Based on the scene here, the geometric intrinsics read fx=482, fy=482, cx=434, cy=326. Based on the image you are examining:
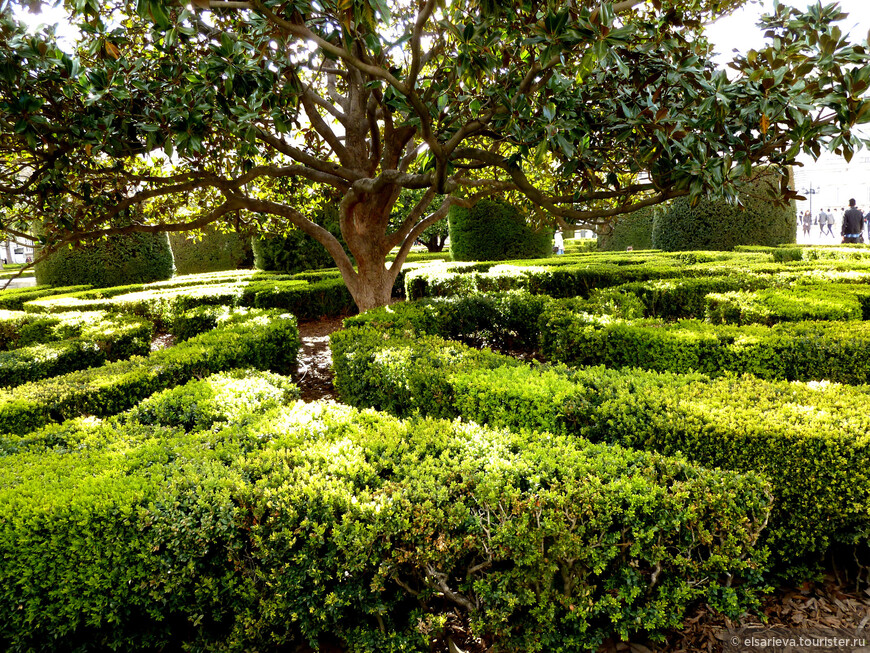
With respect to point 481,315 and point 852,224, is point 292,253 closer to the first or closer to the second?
point 481,315

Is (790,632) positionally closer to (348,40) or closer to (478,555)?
(478,555)

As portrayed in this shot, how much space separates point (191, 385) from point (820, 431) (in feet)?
14.6

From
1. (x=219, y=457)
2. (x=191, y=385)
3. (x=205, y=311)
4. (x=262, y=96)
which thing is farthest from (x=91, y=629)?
(x=205, y=311)

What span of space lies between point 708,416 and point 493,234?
1261 cm

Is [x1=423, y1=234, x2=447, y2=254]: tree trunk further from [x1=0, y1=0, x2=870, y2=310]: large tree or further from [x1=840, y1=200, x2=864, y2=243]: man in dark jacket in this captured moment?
[x1=0, y1=0, x2=870, y2=310]: large tree

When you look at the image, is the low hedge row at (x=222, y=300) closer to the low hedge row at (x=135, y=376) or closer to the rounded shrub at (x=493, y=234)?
the low hedge row at (x=135, y=376)

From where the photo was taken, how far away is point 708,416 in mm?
2904

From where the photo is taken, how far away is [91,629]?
256cm

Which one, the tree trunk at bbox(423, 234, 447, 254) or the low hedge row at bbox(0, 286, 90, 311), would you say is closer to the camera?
the low hedge row at bbox(0, 286, 90, 311)

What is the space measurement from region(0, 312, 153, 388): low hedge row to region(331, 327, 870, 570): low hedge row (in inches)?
162

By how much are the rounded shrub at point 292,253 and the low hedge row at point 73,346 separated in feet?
23.7

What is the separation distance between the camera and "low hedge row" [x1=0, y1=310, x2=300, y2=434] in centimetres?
397

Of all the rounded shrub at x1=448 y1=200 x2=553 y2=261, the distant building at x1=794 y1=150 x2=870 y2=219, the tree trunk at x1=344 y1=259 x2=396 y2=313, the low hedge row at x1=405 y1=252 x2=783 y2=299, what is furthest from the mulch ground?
the distant building at x1=794 y1=150 x2=870 y2=219

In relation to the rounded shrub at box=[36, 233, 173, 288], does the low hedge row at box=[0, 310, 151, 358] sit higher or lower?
lower
